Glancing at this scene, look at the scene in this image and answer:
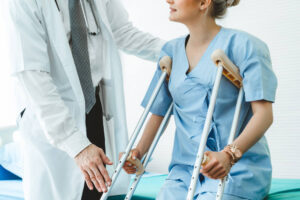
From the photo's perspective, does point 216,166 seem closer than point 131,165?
Yes

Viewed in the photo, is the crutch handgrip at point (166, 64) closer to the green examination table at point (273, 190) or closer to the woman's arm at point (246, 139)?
the woman's arm at point (246, 139)

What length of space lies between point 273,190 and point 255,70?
0.75 meters

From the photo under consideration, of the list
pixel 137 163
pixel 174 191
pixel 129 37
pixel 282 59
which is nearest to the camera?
pixel 174 191

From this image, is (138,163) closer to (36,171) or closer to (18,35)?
(36,171)

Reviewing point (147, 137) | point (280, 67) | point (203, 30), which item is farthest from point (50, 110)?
point (280, 67)

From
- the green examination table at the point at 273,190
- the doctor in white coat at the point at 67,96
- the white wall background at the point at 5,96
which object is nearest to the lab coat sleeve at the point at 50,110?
the doctor in white coat at the point at 67,96

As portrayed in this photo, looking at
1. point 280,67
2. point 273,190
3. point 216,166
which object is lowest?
point 273,190

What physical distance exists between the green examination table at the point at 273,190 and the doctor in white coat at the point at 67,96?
0.56 ft

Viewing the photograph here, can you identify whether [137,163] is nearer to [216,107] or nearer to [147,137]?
[147,137]

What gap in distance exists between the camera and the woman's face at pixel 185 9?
141 centimetres

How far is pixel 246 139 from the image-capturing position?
1222 millimetres

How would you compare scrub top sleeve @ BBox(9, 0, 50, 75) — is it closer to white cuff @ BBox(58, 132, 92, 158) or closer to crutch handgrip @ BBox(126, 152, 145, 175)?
white cuff @ BBox(58, 132, 92, 158)

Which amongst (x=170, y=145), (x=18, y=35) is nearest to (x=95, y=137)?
(x=18, y=35)

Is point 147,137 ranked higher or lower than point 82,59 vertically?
lower
